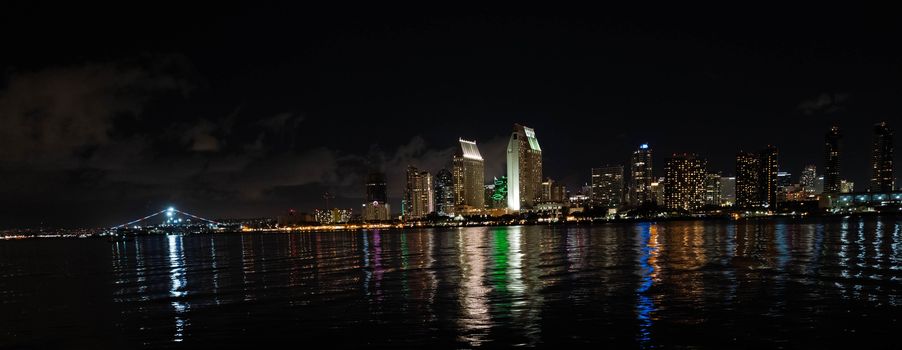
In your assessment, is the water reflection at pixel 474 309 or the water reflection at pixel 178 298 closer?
the water reflection at pixel 474 309

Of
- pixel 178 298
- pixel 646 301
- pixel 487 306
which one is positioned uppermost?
pixel 178 298

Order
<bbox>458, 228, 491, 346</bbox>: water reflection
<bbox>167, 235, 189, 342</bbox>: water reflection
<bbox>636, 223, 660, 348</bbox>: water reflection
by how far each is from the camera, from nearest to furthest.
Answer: <bbox>636, 223, 660, 348</bbox>: water reflection < <bbox>458, 228, 491, 346</bbox>: water reflection < <bbox>167, 235, 189, 342</bbox>: water reflection

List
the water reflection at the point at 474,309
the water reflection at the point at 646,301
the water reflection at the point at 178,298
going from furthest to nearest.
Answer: the water reflection at the point at 178,298 < the water reflection at the point at 474,309 < the water reflection at the point at 646,301

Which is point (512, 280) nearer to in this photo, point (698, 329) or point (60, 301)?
point (698, 329)

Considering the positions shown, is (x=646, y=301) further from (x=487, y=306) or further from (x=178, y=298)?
(x=178, y=298)

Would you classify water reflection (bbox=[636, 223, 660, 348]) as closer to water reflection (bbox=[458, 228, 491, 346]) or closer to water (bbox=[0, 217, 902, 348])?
water (bbox=[0, 217, 902, 348])

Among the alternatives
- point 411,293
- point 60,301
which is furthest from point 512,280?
point 60,301

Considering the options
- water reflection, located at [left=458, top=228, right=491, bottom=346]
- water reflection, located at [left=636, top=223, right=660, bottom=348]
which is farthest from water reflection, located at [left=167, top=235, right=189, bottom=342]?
water reflection, located at [left=636, top=223, right=660, bottom=348]

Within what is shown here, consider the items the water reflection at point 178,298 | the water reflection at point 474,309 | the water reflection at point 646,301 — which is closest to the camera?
the water reflection at point 646,301

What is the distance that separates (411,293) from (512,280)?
25.0 feet

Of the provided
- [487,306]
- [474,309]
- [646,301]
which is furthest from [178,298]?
[646,301]

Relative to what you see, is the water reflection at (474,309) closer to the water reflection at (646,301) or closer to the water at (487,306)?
the water at (487,306)

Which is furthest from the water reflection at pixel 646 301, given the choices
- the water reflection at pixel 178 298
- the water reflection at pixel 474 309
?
the water reflection at pixel 178 298

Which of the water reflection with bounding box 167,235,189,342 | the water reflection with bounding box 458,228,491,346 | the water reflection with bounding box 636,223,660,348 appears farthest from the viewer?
the water reflection with bounding box 167,235,189,342
